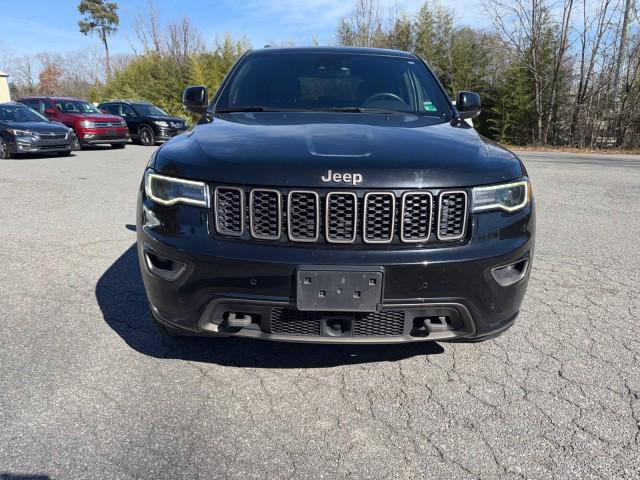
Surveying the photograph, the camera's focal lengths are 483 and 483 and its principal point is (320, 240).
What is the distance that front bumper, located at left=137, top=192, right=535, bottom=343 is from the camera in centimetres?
202

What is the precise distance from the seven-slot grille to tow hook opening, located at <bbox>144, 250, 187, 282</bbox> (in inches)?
9.6

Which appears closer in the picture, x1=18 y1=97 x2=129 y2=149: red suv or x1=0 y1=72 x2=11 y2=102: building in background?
x1=18 y1=97 x2=129 y2=149: red suv

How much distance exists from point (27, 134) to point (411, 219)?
42.9 feet

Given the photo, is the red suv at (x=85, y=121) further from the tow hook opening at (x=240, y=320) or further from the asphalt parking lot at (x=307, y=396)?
the tow hook opening at (x=240, y=320)

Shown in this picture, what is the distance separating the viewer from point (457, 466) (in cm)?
190

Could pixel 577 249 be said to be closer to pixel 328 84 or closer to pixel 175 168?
pixel 328 84

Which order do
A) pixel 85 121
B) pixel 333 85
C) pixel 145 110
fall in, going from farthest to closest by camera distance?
pixel 145 110 → pixel 85 121 → pixel 333 85

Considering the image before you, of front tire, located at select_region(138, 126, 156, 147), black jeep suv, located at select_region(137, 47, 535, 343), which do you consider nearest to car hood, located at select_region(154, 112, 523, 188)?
black jeep suv, located at select_region(137, 47, 535, 343)

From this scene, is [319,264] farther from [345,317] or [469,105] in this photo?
[469,105]

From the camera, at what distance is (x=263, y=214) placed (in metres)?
2.06

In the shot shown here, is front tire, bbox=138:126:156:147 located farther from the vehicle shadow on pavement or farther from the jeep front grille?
the jeep front grille

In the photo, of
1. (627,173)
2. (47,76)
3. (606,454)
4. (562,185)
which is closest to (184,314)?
(606,454)

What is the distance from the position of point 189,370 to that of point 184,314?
515mm

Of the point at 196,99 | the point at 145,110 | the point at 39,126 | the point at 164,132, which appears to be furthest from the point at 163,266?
the point at 145,110
